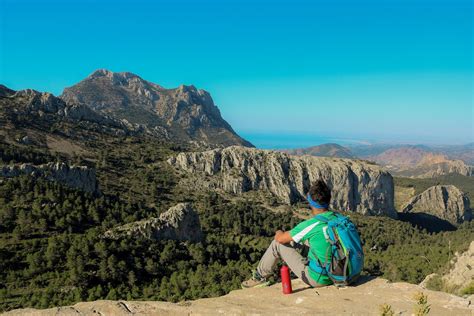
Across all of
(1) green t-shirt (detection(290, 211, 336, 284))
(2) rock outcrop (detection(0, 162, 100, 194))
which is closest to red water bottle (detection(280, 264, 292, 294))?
(1) green t-shirt (detection(290, 211, 336, 284))

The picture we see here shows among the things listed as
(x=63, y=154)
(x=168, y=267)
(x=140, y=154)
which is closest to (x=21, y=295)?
(x=168, y=267)

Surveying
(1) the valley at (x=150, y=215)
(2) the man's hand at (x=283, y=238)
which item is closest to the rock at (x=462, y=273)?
(1) the valley at (x=150, y=215)

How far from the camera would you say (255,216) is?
14288cm

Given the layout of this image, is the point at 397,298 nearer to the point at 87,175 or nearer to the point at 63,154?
the point at 87,175

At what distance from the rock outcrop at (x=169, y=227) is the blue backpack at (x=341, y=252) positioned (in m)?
63.8

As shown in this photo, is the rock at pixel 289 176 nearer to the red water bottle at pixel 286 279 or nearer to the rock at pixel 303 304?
the rock at pixel 303 304

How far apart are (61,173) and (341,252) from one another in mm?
118104

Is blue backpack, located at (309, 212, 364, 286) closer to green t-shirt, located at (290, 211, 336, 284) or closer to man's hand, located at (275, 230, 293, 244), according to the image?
green t-shirt, located at (290, 211, 336, 284)

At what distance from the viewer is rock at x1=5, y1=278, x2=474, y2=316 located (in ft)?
33.0

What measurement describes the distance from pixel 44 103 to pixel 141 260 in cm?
16703

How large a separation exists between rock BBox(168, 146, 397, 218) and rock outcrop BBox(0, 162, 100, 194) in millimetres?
60799

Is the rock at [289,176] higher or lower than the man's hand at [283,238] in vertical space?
lower

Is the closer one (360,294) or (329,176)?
(360,294)

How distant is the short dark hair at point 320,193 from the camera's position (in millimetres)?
11102
